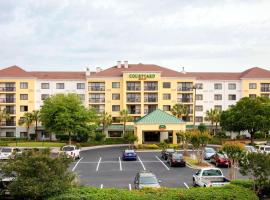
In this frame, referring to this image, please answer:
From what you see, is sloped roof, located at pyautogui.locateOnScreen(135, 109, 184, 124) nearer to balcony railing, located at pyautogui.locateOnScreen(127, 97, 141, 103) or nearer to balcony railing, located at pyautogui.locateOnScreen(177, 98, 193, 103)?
balcony railing, located at pyautogui.locateOnScreen(127, 97, 141, 103)

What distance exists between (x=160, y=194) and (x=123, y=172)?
18769 mm

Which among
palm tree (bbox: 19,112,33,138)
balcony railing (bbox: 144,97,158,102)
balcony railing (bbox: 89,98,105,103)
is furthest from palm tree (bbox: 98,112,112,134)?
palm tree (bbox: 19,112,33,138)

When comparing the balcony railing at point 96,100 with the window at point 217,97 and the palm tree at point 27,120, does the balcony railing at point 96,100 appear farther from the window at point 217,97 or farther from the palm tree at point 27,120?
the window at point 217,97

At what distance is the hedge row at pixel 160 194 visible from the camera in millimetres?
21344

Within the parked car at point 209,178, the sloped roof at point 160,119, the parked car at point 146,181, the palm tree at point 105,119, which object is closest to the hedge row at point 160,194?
the parked car at point 146,181

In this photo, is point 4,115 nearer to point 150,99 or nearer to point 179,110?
point 150,99

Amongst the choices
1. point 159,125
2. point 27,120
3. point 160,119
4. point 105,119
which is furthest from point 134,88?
point 27,120

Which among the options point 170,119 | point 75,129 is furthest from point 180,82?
point 75,129

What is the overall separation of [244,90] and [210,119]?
1000 cm

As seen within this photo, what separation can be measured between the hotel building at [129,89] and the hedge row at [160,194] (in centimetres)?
6533

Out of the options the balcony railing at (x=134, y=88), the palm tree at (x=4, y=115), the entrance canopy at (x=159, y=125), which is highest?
the balcony railing at (x=134, y=88)

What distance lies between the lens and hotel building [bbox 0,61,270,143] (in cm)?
8875

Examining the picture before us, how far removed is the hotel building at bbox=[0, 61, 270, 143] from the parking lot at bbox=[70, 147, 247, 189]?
122 feet

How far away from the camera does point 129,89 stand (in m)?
89.0
